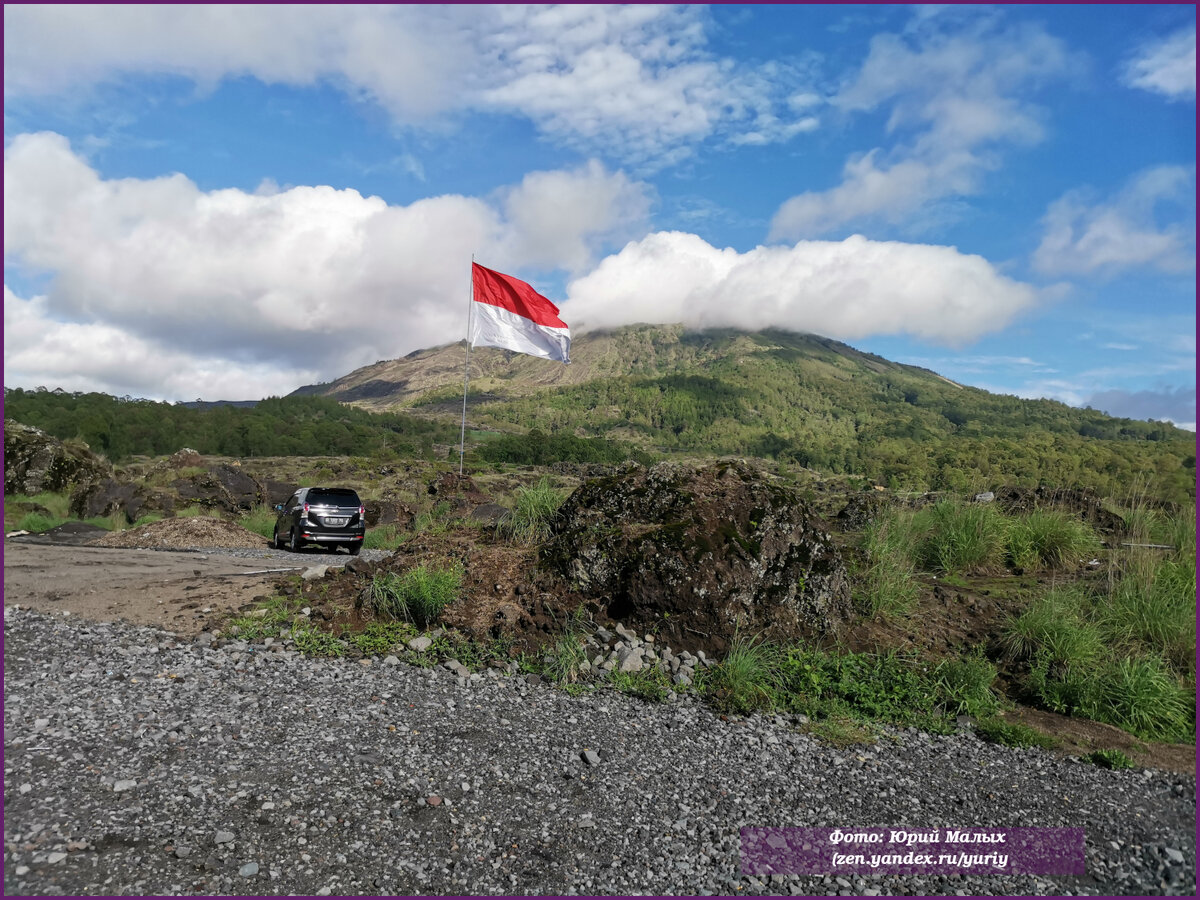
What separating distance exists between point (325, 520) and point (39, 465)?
12.7m

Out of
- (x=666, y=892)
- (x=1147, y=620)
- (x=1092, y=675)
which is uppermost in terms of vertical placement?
(x=1147, y=620)

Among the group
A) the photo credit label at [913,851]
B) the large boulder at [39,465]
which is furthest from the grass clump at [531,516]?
the large boulder at [39,465]

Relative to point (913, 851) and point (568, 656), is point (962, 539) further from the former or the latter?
point (913, 851)

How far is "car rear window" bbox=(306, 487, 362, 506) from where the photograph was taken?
16875 mm

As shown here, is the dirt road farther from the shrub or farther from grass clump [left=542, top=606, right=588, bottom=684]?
the shrub

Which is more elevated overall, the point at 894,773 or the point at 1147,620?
the point at 1147,620

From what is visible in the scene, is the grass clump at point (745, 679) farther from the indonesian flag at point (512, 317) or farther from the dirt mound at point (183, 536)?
the dirt mound at point (183, 536)

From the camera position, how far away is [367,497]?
27.3 m

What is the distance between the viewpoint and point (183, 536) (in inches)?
676

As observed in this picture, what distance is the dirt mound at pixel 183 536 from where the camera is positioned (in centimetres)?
1653

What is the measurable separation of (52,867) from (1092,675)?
26.8 ft

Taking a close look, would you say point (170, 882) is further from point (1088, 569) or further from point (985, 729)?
point (1088, 569)

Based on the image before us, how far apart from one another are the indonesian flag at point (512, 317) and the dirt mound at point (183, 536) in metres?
8.24

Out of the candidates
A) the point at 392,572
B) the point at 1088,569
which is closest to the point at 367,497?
the point at 392,572
